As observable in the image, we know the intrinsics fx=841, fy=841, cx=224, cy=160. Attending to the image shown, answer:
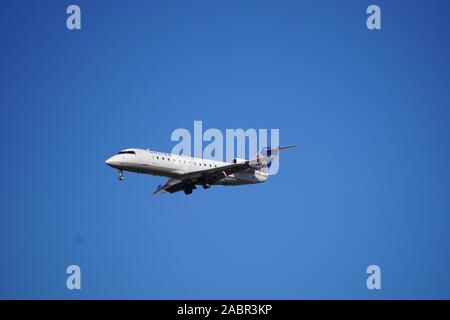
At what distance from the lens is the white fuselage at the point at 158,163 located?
70.1 meters

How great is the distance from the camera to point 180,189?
7800 centimetres

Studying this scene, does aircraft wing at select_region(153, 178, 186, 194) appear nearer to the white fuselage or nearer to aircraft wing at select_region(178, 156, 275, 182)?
aircraft wing at select_region(178, 156, 275, 182)

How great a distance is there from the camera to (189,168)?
73.7 meters

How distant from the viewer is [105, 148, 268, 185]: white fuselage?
2761 inches

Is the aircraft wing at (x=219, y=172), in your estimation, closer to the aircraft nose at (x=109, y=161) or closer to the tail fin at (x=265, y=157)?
the tail fin at (x=265, y=157)

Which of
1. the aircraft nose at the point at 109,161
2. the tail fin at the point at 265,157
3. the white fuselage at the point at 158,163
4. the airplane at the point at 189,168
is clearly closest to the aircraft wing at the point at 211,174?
the airplane at the point at 189,168

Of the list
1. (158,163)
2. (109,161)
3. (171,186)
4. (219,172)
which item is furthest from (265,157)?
(109,161)

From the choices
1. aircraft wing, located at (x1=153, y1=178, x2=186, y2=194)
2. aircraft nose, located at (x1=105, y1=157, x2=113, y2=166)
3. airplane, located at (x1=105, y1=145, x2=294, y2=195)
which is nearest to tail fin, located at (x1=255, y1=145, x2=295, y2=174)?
airplane, located at (x1=105, y1=145, x2=294, y2=195)

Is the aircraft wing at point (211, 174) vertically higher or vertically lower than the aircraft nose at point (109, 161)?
lower

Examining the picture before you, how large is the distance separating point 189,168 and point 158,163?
350cm
